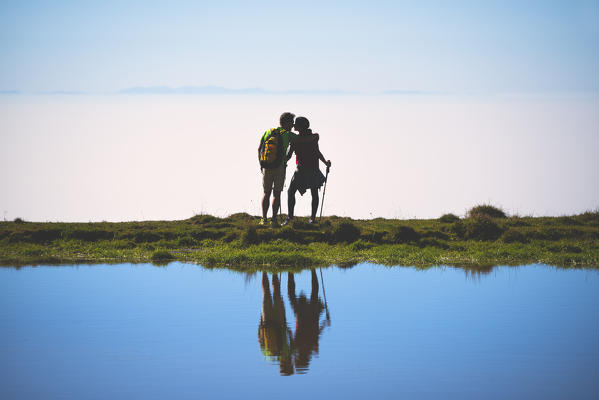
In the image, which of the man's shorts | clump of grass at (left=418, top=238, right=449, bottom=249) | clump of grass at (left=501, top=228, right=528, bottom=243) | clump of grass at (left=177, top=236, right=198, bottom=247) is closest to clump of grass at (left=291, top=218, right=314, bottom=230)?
the man's shorts

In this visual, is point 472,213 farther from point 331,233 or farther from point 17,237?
point 17,237

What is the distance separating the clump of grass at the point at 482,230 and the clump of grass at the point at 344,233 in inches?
124

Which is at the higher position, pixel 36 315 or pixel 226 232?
pixel 226 232

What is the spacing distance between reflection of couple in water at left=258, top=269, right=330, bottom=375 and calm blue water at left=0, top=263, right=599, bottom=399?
21 mm

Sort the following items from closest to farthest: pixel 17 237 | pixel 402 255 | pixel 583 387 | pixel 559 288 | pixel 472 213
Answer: pixel 583 387
pixel 559 288
pixel 402 255
pixel 17 237
pixel 472 213

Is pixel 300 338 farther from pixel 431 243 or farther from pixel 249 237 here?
pixel 431 243

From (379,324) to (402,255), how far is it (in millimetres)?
8032

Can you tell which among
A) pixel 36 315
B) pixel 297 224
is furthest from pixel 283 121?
pixel 36 315

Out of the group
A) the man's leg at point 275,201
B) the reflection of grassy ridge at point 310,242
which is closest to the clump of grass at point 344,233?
the reflection of grassy ridge at point 310,242

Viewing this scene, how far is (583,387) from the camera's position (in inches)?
241

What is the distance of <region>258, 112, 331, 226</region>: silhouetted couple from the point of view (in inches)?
740

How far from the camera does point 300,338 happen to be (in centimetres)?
801

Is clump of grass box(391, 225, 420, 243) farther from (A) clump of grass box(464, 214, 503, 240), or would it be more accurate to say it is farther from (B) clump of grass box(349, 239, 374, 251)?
(A) clump of grass box(464, 214, 503, 240)

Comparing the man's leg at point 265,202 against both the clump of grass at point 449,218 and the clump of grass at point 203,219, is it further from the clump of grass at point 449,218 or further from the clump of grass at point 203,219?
the clump of grass at point 449,218
